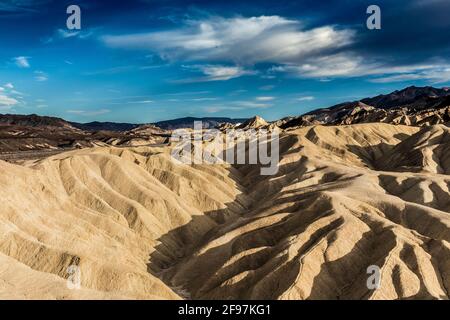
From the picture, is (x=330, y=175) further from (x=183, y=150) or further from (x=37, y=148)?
(x=37, y=148)

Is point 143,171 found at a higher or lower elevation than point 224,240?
higher

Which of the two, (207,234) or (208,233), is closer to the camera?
(207,234)

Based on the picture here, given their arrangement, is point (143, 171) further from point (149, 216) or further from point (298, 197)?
point (298, 197)

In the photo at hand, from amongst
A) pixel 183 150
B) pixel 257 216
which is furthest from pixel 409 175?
pixel 183 150

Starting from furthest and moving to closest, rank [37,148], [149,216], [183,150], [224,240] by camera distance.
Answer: [37,148] → [183,150] → [149,216] → [224,240]

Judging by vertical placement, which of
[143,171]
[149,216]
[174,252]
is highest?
[143,171]

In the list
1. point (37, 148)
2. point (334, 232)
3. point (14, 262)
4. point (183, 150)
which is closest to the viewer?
point (14, 262)

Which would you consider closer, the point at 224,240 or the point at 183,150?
the point at 224,240
